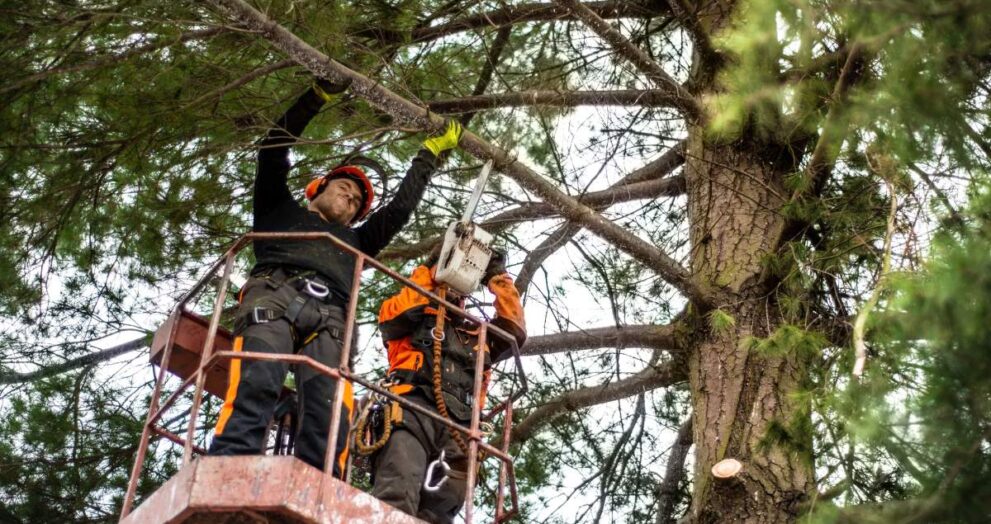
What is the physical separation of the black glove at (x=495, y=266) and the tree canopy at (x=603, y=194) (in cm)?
34

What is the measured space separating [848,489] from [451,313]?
1.94 metres

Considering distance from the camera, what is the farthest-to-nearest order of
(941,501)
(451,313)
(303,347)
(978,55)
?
(451,313)
(303,347)
(978,55)
(941,501)

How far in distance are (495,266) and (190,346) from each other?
4.77 feet

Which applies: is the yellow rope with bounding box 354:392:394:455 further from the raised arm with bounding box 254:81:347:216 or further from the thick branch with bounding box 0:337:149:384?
the thick branch with bounding box 0:337:149:384

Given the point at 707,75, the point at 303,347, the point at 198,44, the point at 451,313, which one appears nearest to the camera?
the point at 303,347

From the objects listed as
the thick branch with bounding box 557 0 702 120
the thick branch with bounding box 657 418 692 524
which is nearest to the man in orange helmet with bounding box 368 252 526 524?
the thick branch with bounding box 557 0 702 120

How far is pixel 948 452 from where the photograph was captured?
11.5ft

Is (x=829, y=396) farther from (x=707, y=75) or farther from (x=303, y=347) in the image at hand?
(x=707, y=75)

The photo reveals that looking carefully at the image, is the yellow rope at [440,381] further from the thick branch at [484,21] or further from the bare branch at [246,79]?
the thick branch at [484,21]

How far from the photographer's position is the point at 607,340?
633cm

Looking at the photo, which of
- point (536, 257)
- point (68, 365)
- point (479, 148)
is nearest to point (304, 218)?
point (479, 148)

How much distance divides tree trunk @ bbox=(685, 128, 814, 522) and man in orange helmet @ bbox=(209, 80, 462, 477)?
1459 mm

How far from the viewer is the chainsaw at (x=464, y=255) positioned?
18.3 feet

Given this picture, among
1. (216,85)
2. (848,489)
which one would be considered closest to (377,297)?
(216,85)
